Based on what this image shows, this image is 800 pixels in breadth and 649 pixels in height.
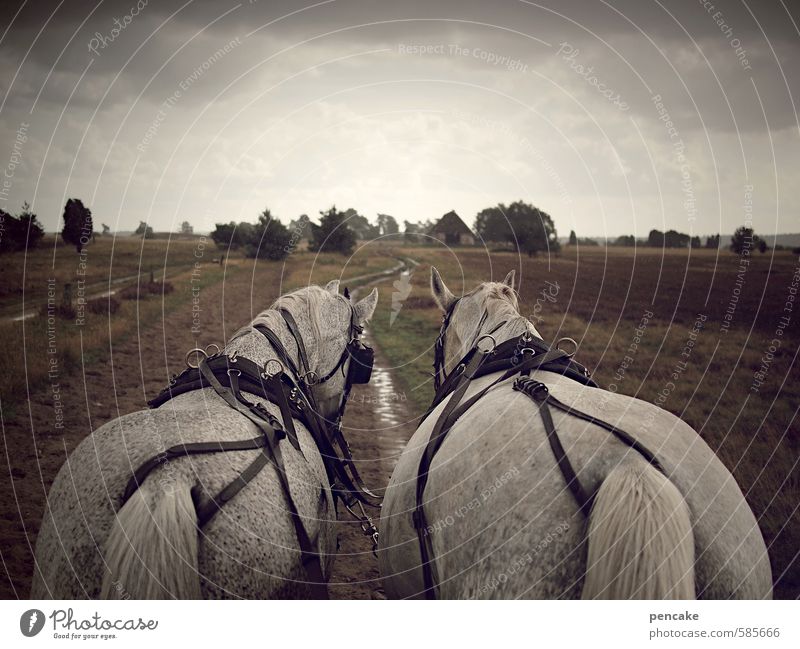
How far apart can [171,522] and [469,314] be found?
3.07 m

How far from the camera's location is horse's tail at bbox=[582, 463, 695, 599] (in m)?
2.07

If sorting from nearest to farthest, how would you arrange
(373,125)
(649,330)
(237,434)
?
(237,434), (373,125), (649,330)

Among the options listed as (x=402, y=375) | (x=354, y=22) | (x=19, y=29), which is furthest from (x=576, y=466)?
(x=402, y=375)

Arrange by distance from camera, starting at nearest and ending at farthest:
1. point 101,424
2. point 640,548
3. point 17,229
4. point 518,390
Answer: point 640,548, point 518,390, point 17,229, point 101,424

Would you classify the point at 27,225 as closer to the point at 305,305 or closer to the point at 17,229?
the point at 17,229

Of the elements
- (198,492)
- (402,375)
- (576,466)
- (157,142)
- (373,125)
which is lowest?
(402,375)

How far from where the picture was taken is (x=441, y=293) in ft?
16.7

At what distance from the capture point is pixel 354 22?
491 cm

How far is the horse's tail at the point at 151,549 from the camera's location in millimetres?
2281

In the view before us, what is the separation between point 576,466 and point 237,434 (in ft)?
5.99

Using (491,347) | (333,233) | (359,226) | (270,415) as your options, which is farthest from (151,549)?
(333,233)

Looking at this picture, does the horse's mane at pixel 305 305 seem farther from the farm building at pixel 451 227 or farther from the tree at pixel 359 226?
the farm building at pixel 451 227

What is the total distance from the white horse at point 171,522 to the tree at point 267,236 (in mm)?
18549
